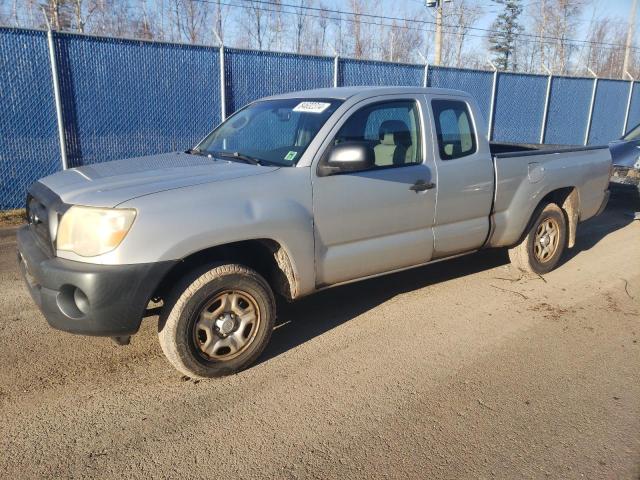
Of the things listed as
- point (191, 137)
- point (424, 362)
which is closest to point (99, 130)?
point (191, 137)

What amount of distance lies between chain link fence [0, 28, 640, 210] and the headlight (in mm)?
5975

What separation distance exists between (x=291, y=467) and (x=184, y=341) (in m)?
1.08

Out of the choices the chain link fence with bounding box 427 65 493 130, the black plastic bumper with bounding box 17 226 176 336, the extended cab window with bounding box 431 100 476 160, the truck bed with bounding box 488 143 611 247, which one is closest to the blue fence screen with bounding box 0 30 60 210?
the black plastic bumper with bounding box 17 226 176 336

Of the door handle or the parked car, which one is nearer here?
the door handle

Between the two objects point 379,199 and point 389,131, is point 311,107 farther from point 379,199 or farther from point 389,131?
point 379,199

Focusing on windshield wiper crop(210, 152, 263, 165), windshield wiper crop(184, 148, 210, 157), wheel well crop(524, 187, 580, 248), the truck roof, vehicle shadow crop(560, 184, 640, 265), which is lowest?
vehicle shadow crop(560, 184, 640, 265)

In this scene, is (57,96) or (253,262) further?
(57,96)

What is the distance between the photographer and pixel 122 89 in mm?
8766

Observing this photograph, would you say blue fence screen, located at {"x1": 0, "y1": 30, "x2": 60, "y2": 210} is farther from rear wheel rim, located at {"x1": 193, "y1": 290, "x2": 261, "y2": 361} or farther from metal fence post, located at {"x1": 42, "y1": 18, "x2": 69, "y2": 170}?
rear wheel rim, located at {"x1": 193, "y1": 290, "x2": 261, "y2": 361}

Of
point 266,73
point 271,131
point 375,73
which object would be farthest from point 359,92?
point 375,73

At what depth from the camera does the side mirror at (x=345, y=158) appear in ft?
12.0

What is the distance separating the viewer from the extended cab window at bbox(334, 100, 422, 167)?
4.11m

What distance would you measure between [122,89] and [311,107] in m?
5.80

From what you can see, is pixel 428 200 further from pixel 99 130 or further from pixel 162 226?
pixel 99 130
